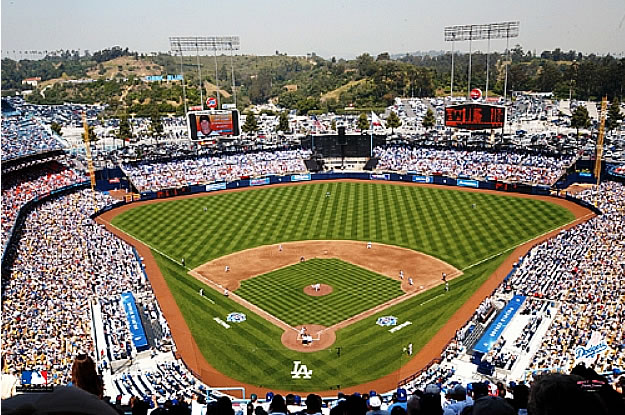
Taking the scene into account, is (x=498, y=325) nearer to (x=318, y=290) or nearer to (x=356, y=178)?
(x=318, y=290)

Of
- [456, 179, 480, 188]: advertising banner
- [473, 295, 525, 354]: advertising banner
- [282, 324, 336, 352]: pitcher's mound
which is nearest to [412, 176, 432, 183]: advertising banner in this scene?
[456, 179, 480, 188]: advertising banner

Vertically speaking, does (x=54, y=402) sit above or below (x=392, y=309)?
above

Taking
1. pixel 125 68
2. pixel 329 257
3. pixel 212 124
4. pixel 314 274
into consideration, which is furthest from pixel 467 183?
pixel 125 68

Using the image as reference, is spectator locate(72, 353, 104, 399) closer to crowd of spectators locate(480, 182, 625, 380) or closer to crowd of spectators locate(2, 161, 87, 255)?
crowd of spectators locate(480, 182, 625, 380)

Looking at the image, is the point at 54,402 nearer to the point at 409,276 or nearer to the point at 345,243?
the point at 409,276

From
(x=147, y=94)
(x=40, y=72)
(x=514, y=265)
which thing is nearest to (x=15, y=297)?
(x=514, y=265)

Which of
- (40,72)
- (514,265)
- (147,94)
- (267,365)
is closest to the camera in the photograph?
(267,365)
